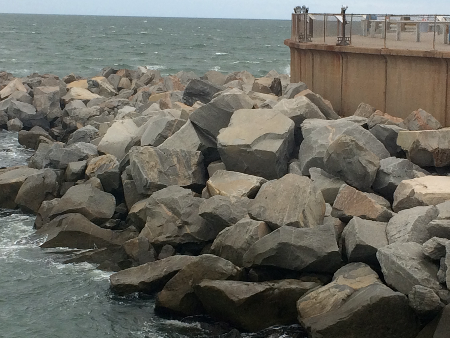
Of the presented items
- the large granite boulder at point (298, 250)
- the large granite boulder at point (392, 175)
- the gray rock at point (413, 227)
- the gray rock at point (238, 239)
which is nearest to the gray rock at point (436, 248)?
the gray rock at point (413, 227)

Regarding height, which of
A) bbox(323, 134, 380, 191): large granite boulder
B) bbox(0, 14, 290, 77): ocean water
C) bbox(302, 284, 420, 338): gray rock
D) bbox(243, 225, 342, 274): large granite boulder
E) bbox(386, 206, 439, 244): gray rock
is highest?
bbox(323, 134, 380, 191): large granite boulder

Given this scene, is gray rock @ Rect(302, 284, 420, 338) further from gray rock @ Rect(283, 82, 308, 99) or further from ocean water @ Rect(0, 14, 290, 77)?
ocean water @ Rect(0, 14, 290, 77)

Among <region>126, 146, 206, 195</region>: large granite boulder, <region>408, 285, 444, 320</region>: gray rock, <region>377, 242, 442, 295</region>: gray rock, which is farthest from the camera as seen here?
<region>126, 146, 206, 195</region>: large granite boulder

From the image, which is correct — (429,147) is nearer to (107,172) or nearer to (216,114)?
(216,114)

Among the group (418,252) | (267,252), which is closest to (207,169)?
(267,252)

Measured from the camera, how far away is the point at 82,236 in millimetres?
10523

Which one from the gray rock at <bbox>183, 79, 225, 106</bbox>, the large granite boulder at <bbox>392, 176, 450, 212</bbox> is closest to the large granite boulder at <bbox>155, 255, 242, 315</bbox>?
the large granite boulder at <bbox>392, 176, 450, 212</bbox>

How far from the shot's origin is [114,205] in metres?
11.3

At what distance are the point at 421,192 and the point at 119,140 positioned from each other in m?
6.44

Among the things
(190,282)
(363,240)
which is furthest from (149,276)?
(363,240)

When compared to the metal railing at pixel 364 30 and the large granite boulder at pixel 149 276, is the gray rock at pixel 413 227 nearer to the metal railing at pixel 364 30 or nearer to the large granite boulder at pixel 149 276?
the large granite boulder at pixel 149 276

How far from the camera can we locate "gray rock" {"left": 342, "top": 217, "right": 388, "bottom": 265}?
8.12 meters

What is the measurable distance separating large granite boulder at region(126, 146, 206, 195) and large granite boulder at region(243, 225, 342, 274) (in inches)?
115

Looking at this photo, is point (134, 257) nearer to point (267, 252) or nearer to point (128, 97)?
point (267, 252)
